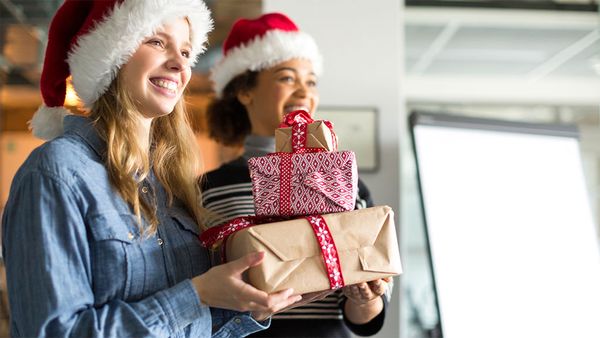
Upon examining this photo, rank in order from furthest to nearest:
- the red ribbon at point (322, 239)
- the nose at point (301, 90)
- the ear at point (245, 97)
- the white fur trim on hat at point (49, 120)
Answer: the ear at point (245, 97) < the nose at point (301, 90) < the white fur trim on hat at point (49, 120) < the red ribbon at point (322, 239)

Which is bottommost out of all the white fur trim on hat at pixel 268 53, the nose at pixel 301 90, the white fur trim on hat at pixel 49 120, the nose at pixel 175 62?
the white fur trim on hat at pixel 49 120

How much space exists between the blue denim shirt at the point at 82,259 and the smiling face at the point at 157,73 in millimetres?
116

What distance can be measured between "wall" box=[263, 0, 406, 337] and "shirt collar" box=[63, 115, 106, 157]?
1604 millimetres

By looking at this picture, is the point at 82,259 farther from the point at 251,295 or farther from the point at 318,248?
the point at 318,248

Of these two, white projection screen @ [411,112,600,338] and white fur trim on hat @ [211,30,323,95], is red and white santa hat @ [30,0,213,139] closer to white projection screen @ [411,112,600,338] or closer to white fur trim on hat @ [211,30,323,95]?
white fur trim on hat @ [211,30,323,95]

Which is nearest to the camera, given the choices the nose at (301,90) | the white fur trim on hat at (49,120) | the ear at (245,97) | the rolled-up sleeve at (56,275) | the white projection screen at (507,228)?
the rolled-up sleeve at (56,275)

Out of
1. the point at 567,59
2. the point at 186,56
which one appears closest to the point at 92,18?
the point at 186,56

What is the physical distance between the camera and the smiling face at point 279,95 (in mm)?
1991

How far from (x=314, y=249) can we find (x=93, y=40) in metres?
0.59

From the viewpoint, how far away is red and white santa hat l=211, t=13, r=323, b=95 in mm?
2061

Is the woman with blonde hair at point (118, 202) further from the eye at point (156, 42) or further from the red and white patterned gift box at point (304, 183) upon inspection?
the red and white patterned gift box at point (304, 183)

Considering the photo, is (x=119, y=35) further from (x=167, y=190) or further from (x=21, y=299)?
(x=21, y=299)

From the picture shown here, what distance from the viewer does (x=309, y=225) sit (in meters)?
1.29

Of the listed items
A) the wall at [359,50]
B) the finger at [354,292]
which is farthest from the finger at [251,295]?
the wall at [359,50]
